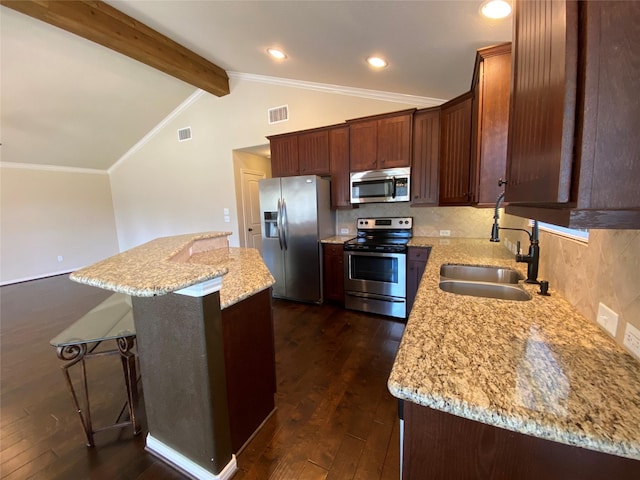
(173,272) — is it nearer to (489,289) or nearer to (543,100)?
(543,100)

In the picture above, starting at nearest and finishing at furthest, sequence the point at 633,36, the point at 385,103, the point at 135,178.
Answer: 1. the point at 633,36
2. the point at 385,103
3. the point at 135,178

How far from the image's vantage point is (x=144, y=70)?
4016 millimetres

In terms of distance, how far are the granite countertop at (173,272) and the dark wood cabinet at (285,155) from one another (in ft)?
6.78

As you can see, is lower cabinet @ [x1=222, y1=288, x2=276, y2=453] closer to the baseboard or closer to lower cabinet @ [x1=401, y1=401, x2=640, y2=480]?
the baseboard

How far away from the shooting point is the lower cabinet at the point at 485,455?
0.63m

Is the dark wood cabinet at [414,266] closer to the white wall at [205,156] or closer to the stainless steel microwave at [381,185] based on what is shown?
the stainless steel microwave at [381,185]

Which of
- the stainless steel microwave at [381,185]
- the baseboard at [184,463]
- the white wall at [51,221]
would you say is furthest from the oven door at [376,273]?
the white wall at [51,221]

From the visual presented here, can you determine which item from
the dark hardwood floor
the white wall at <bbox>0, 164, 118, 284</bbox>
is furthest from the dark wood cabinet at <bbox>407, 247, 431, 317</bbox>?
the white wall at <bbox>0, 164, 118, 284</bbox>

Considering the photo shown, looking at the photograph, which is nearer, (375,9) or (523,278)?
(523,278)

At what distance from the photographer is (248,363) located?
1.52 metres

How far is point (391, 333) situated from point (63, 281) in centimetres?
649

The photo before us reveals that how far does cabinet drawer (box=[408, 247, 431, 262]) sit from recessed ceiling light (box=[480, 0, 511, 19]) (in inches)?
79.4

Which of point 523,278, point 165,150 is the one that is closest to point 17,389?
point 523,278

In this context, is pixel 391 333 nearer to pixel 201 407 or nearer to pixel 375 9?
pixel 201 407
